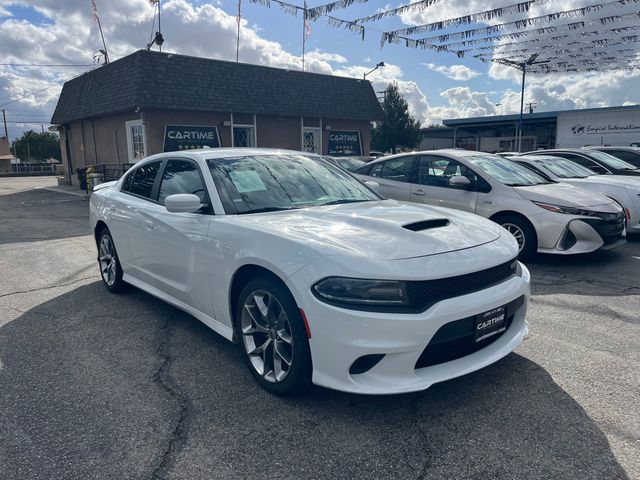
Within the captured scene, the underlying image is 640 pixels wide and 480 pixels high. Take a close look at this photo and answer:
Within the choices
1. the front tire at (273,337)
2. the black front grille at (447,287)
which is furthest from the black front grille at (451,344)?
the front tire at (273,337)

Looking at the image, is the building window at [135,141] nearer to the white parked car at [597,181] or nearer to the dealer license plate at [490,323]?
the white parked car at [597,181]

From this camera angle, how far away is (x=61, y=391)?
310cm

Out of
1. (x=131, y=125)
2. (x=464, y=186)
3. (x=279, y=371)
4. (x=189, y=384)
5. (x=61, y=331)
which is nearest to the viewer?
(x=279, y=371)

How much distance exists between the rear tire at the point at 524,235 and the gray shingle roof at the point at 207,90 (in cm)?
1211

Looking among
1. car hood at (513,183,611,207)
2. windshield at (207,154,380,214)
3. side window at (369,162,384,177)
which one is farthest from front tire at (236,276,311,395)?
side window at (369,162,384,177)

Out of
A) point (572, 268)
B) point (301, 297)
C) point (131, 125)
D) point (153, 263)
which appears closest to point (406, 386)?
point (301, 297)

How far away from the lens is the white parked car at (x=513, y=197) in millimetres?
6047

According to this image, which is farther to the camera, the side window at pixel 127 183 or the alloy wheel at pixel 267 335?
the side window at pixel 127 183

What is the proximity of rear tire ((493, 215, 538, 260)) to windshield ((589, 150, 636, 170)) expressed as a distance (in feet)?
18.0

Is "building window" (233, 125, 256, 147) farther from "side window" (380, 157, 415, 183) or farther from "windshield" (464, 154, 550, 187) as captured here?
"windshield" (464, 154, 550, 187)

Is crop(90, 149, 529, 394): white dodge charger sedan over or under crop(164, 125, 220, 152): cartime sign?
under

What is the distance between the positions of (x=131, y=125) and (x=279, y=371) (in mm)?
15692

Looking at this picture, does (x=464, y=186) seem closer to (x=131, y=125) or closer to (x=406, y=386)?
(x=406, y=386)

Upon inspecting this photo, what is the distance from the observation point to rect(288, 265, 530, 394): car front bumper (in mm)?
2475
